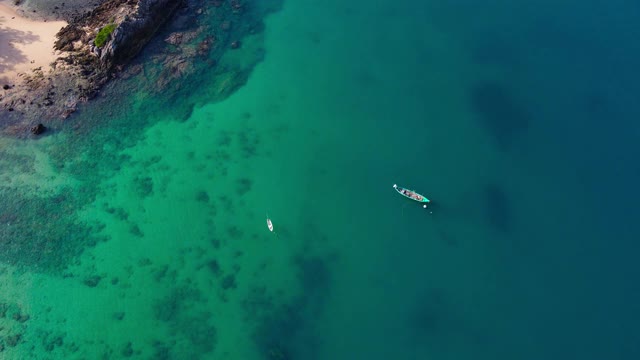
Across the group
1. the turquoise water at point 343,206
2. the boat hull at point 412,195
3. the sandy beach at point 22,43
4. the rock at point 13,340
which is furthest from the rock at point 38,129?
the boat hull at point 412,195

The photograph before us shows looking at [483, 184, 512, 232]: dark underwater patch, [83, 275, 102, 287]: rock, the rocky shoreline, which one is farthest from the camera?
the rocky shoreline

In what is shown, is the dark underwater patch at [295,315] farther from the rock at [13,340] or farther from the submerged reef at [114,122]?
the rock at [13,340]

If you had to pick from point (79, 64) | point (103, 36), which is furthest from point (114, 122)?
point (103, 36)

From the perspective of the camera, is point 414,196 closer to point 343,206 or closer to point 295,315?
point 343,206

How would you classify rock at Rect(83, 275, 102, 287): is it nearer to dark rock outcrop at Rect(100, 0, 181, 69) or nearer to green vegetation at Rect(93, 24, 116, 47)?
dark rock outcrop at Rect(100, 0, 181, 69)

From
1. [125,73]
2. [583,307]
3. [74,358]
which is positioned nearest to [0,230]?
[74,358]

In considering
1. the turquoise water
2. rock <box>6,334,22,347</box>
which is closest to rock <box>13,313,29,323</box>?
the turquoise water

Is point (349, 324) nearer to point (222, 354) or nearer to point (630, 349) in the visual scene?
point (222, 354)

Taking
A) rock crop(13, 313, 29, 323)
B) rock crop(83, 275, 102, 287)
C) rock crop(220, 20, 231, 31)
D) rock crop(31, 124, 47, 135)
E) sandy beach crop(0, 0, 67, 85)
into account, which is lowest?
rock crop(13, 313, 29, 323)
